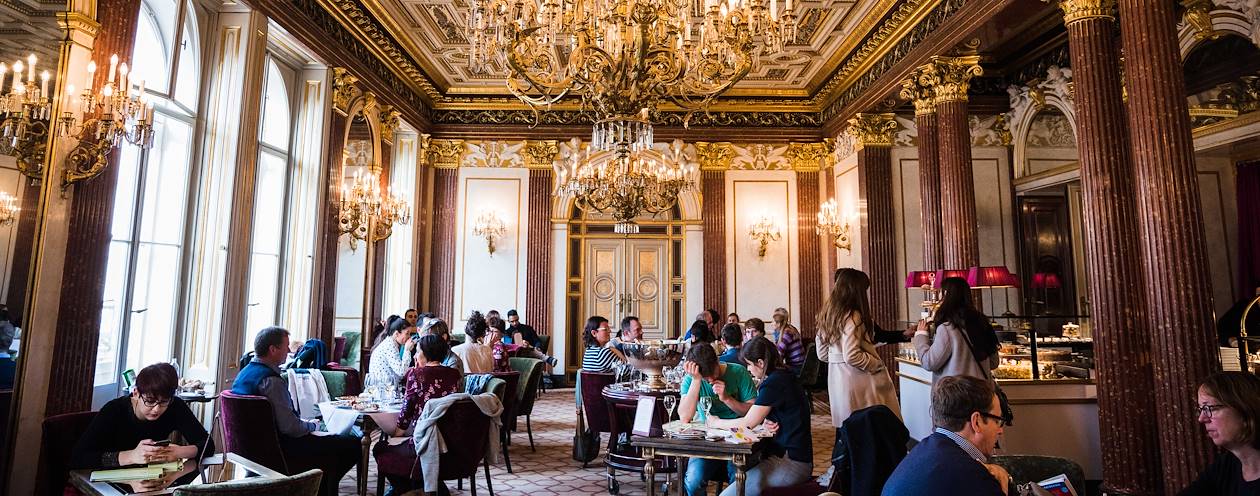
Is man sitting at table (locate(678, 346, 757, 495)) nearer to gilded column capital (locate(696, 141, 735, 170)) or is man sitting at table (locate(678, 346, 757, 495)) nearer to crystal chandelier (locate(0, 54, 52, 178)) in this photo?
crystal chandelier (locate(0, 54, 52, 178))

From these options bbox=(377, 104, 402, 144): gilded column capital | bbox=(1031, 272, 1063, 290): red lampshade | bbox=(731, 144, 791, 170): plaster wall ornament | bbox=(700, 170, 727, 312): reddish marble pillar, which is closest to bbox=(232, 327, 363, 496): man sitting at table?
bbox=(377, 104, 402, 144): gilded column capital

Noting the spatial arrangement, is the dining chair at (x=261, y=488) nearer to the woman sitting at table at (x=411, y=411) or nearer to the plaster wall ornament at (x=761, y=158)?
the woman sitting at table at (x=411, y=411)

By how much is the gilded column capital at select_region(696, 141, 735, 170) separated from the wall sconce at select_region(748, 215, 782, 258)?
3.70ft

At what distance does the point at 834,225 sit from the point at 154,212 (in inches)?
345

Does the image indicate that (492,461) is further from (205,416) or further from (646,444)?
(205,416)

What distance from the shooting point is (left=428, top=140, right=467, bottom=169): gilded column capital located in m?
10.9

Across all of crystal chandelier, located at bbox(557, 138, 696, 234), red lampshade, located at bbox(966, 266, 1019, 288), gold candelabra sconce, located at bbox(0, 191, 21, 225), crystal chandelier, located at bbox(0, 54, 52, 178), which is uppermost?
crystal chandelier, located at bbox(557, 138, 696, 234)

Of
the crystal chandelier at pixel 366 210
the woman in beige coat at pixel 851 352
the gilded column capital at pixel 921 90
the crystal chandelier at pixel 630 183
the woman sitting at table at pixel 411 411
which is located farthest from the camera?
the crystal chandelier at pixel 366 210

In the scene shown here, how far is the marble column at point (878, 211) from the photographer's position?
9.16 metres

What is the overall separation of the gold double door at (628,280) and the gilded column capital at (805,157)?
8.63ft

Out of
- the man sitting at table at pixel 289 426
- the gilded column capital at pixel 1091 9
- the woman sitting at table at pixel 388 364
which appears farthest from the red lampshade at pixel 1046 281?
the man sitting at table at pixel 289 426

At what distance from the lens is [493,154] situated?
11.0 meters

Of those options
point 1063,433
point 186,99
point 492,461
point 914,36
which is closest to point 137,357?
point 186,99

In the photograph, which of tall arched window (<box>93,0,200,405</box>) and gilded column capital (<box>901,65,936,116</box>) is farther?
gilded column capital (<box>901,65,936,116</box>)
